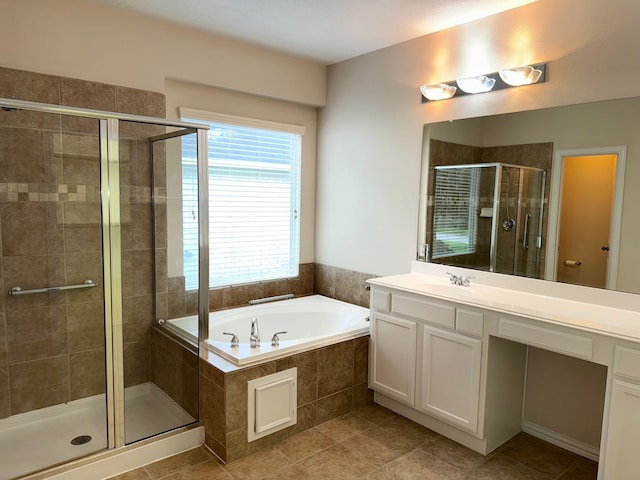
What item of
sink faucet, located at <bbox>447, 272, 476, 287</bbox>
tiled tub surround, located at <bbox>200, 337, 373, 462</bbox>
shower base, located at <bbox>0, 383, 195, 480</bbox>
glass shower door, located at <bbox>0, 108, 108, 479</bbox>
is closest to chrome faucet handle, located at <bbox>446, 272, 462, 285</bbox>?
sink faucet, located at <bbox>447, 272, 476, 287</bbox>

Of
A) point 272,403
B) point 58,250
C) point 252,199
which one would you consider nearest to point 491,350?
point 272,403

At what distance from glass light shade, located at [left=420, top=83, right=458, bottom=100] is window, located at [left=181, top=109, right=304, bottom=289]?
4.39 ft

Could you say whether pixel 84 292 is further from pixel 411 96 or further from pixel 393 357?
pixel 411 96

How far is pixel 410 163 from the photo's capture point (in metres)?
3.44

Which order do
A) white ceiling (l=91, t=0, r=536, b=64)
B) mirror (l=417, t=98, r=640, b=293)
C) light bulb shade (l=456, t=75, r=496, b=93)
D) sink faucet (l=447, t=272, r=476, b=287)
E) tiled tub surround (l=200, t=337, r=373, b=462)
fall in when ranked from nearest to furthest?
mirror (l=417, t=98, r=640, b=293)
tiled tub surround (l=200, t=337, r=373, b=462)
white ceiling (l=91, t=0, r=536, b=64)
light bulb shade (l=456, t=75, r=496, b=93)
sink faucet (l=447, t=272, r=476, b=287)

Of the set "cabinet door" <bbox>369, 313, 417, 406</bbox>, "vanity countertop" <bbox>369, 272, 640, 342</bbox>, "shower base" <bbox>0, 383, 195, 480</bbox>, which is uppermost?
"vanity countertop" <bbox>369, 272, 640, 342</bbox>

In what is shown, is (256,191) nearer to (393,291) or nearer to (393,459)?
(393,291)

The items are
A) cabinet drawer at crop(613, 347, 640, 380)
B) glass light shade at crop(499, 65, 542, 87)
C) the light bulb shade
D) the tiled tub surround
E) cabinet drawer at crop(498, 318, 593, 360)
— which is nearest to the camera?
cabinet drawer at crop(613, 347, 640, 380)

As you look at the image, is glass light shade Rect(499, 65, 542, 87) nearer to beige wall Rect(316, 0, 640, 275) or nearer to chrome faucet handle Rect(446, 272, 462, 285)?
beige wall Rect(316, 0, 640, 275)

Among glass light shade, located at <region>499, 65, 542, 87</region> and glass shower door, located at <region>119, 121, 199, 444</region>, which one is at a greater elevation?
glass light shade, located at <region>499, 65, 542, 87</region>

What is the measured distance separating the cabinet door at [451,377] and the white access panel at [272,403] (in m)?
0.83

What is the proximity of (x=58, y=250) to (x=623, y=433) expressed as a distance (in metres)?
3.19

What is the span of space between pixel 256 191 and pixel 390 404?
6.80 ft

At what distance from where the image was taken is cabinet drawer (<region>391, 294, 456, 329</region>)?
8.71 ft
